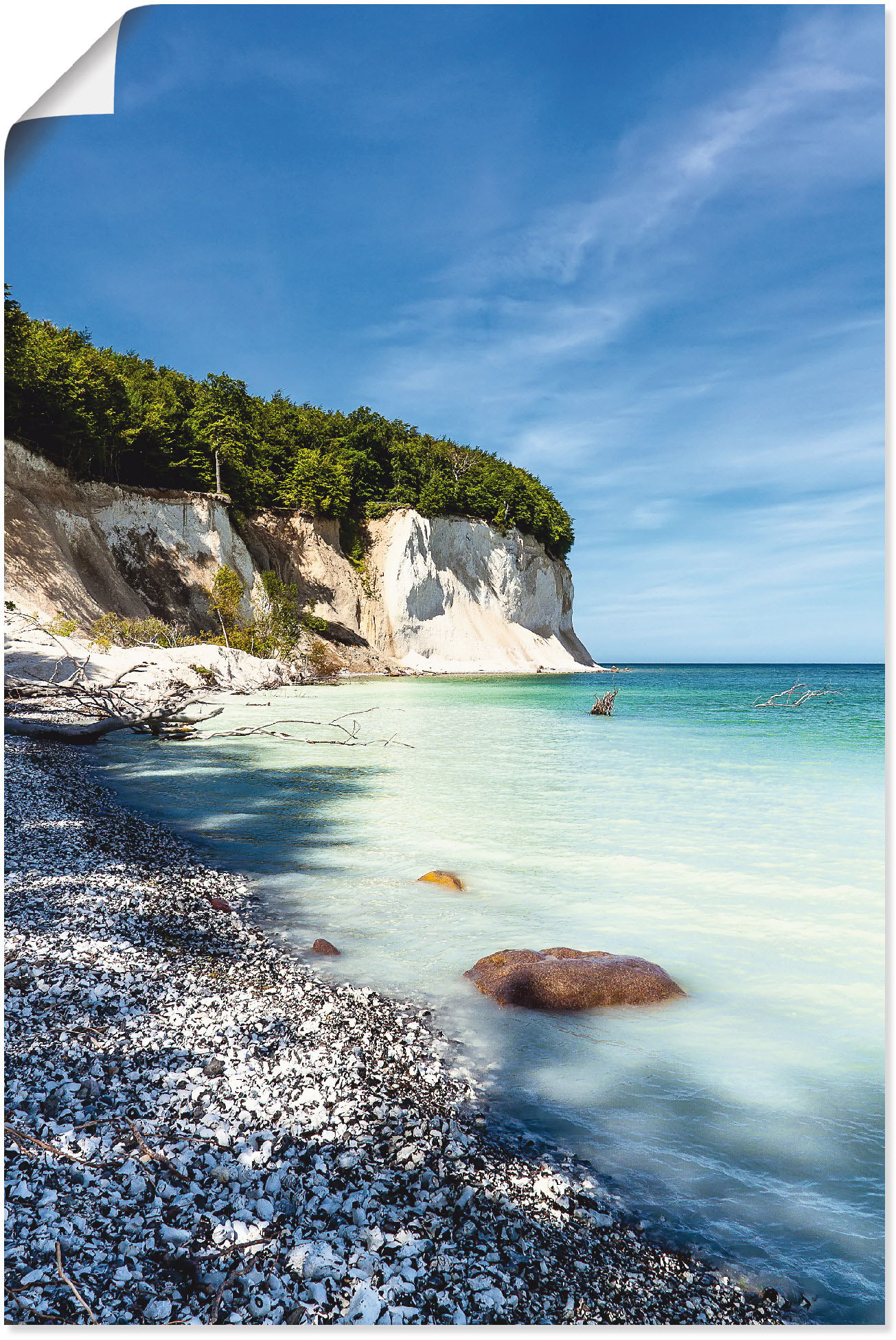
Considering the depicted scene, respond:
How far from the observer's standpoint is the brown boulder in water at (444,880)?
4.65 m

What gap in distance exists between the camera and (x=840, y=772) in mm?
10180

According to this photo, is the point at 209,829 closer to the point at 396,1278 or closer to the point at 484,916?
the point at 484,916

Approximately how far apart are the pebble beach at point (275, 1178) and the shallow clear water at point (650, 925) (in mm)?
219

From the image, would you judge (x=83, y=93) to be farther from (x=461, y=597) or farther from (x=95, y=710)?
(x=461, y=597)

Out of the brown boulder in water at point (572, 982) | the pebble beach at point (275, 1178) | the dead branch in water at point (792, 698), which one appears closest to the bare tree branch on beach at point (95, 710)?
the brown boulder in water at point (572, 982)

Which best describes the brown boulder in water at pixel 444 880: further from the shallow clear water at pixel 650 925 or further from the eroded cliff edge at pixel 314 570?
the eroded cliff edge at pixel 314 570

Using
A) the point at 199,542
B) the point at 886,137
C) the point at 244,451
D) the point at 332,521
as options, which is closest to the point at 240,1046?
the point at 886,137

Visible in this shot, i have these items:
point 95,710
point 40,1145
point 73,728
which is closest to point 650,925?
point 40,1145

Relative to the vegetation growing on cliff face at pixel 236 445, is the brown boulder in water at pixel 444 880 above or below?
below

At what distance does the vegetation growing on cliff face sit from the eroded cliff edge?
3.88 feet

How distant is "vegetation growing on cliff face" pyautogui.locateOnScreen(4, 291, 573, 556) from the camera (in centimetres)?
2178

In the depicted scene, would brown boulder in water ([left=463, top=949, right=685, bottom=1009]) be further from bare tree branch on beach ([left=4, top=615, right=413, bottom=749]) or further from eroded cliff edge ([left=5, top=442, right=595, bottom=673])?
eroded cliff edge ([left=5, top=442, right=595, bottom=673])

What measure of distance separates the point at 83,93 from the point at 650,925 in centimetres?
443

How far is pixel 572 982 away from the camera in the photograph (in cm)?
301
